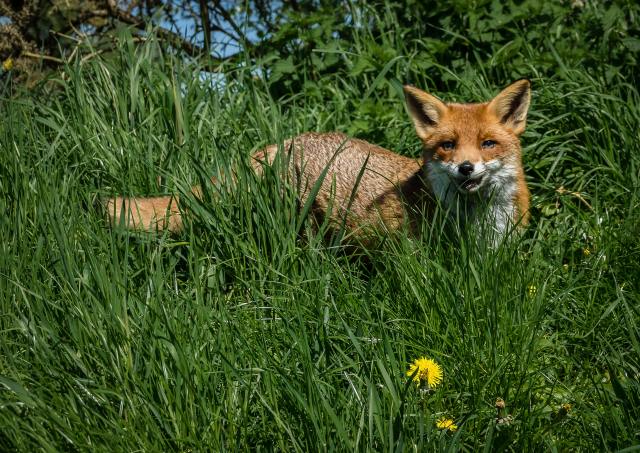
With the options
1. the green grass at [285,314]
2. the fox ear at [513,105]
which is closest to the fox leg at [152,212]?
the green grass at [285,314]

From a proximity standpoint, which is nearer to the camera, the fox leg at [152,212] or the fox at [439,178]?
the fox leg at [152,212]

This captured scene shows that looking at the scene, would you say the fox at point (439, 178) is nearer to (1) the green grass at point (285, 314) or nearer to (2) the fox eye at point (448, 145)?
(2) the fox eye at point (448, 145)

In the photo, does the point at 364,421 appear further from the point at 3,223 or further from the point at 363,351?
the point at 3,223

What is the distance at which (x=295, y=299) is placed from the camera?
3447mm

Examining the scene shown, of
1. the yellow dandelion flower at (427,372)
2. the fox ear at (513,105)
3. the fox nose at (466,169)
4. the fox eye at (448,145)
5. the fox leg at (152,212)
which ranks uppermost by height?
the fox ear at (513,105)

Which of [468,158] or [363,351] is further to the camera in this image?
[468,158]

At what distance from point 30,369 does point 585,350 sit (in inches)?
87.7

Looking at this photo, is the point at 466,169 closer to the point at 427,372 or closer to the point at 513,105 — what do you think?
the point at 513,105

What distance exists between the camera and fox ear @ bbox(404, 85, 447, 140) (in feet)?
15.3

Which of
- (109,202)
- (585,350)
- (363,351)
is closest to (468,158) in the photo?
(585,350)

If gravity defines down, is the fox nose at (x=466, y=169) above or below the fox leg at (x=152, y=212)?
above

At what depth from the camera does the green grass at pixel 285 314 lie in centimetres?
277

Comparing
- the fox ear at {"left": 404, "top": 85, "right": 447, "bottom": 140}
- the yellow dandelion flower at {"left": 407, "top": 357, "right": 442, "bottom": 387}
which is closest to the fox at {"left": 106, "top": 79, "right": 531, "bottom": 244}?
Answer: the fox ear at {"left": 404, "top": 85, "right": 447, "bottom": 140}

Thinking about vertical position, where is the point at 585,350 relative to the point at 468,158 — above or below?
below
